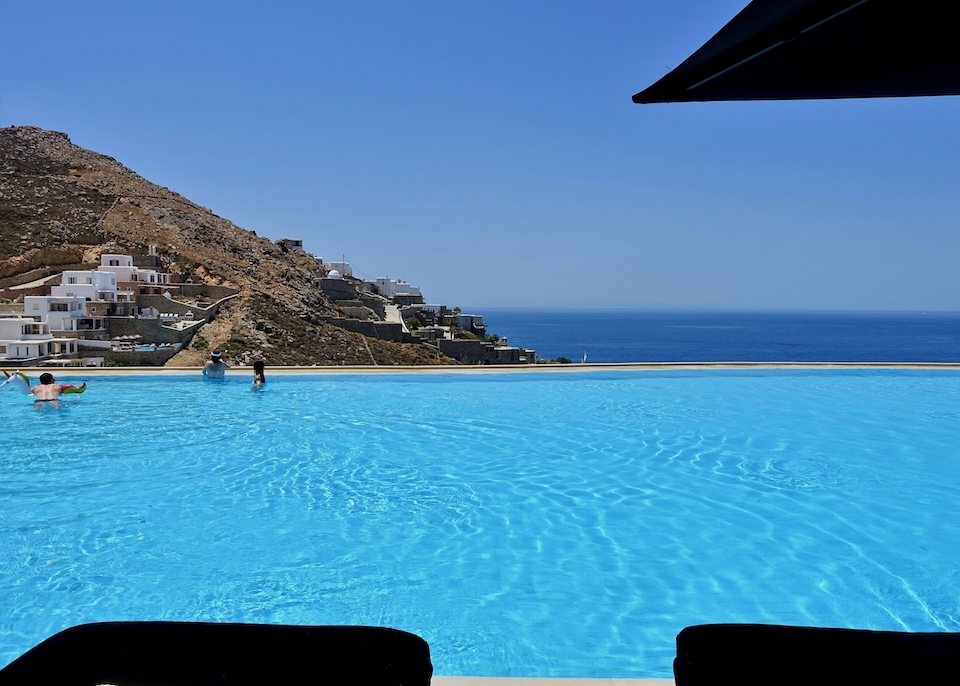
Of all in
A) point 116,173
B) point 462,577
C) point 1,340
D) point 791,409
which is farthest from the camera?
point 116,173

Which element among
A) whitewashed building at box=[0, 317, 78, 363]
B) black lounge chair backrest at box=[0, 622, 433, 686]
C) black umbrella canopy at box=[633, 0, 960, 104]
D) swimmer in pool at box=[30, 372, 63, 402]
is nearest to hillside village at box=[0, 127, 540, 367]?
whitewashed building at box=[0, 317, 78, 363]

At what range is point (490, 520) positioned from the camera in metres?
5.54

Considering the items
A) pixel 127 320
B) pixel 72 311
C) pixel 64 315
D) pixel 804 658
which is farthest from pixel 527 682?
pixel 72 311

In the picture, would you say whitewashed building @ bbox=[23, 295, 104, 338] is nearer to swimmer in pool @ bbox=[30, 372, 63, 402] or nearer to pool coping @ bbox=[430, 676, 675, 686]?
swimmer in pool @ bbox=[30, 372, 63, 402]

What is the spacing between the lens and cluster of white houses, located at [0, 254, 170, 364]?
27.4m

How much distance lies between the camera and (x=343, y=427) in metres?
8.72

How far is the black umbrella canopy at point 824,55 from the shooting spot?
5.73 feet

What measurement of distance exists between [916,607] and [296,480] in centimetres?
508

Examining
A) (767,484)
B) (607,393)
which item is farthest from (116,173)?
(767,484)

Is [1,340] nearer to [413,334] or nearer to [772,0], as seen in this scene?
[413,334]

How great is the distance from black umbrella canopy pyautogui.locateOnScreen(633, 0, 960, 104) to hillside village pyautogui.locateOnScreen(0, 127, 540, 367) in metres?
22.5

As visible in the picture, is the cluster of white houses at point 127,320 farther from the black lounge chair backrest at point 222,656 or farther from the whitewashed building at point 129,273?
the black lounge chair backrest at point 222,656

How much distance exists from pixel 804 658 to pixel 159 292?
43866 millimetres

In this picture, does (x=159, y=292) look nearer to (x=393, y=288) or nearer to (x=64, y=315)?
(x=64, y=315)
